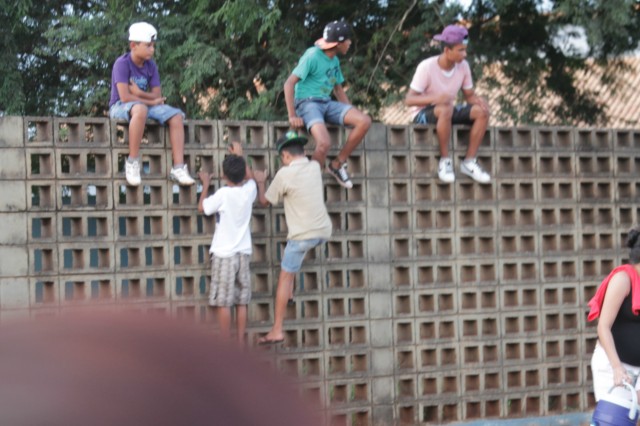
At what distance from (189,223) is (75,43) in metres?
4.72

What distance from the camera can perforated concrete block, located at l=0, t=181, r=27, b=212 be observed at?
6434mm

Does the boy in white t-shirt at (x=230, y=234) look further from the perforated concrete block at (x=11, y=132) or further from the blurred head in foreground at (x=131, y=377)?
the blurred head in foreground at (x=131, y=377)

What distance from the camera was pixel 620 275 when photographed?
575cm

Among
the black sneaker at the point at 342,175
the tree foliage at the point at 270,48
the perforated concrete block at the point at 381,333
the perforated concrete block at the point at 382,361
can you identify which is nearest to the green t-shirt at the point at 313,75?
the black sneaker at the point at 342,175

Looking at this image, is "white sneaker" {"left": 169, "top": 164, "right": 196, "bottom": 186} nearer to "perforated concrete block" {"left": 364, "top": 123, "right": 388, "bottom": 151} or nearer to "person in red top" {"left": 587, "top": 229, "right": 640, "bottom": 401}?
"perforated concrete block" {"left": 364, "top": 123, "right": 388, "bottom": 151}

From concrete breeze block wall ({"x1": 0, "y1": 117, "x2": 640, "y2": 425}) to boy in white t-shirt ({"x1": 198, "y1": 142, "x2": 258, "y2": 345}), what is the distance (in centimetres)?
15

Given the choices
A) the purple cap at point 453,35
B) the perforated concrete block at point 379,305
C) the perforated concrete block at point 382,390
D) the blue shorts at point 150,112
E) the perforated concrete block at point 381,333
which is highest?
the purple cap at point 453,35

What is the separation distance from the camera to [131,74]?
6863 mm

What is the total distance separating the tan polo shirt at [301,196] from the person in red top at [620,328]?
1940 mm

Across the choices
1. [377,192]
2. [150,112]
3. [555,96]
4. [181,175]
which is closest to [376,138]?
[377,192]

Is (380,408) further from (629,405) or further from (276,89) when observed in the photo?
(276,89)

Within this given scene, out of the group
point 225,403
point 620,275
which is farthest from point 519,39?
point 225,403

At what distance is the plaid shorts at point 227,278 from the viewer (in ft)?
22.2

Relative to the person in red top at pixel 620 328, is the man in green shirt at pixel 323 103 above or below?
above
